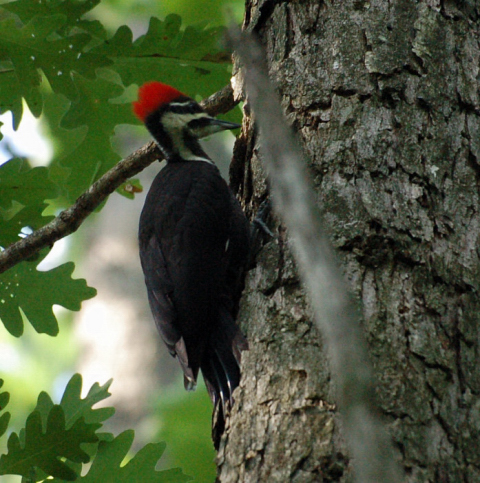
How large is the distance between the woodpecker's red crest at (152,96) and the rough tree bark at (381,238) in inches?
29.3

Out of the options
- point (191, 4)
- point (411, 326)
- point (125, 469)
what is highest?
point (191, 4)

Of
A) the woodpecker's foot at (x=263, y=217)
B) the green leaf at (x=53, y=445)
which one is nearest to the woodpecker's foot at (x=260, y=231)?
the woodpecker's foot at (x=263, y=217)

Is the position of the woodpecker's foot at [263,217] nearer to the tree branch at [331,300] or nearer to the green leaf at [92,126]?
the green leaf at [92,126]

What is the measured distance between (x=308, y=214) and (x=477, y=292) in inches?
56.0

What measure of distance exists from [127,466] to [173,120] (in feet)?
5.84

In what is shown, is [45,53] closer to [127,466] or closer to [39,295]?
[39,295]

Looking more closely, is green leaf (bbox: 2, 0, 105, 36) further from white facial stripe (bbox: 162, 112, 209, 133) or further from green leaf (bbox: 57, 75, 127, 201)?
white facial stripe (bbox: 162, 112, 209, 133)

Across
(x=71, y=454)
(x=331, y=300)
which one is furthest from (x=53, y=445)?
(x=331, y=300)

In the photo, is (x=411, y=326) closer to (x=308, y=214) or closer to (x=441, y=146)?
(x=441, y=146)

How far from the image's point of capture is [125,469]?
2.55 m

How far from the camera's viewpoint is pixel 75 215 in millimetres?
3068

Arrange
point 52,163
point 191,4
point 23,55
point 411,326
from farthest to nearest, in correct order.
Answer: point 191,4 < point 52,163 < point 23,55 < point 411,326

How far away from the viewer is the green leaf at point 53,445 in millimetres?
2545

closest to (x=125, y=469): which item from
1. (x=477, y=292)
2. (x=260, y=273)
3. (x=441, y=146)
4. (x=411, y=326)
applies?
(x=260, y=273)
